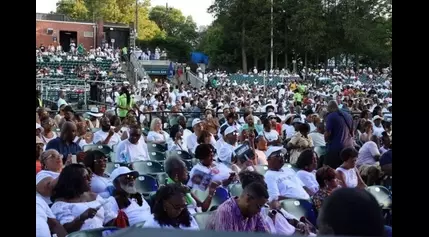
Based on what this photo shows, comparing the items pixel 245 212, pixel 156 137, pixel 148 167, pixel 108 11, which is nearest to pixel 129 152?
pixel 148 167

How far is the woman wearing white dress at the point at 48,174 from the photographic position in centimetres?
458

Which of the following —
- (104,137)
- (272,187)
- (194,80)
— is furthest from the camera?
(194,80)

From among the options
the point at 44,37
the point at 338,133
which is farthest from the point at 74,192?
the point at 44,37

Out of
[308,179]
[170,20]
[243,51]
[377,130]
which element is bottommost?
[308,179]

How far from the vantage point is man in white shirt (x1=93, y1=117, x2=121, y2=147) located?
336 inches

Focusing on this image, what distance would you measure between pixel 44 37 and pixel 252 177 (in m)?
49.8

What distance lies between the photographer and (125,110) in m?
13.7

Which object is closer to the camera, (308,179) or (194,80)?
(308,179)

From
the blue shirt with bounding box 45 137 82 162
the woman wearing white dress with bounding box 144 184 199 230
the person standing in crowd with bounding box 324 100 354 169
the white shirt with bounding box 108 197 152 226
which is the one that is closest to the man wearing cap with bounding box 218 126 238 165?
the person standing in crowd with bounding box 324 100 354 169

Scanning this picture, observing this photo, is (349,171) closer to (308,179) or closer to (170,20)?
(308,179)

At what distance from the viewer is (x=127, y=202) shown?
471 centimetres

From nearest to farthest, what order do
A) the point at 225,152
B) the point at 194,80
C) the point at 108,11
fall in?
the point at 225,152
the point at 194,80
the point at 108,11

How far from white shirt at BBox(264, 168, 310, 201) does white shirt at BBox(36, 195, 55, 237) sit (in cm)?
211

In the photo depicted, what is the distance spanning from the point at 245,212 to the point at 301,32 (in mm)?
44511
